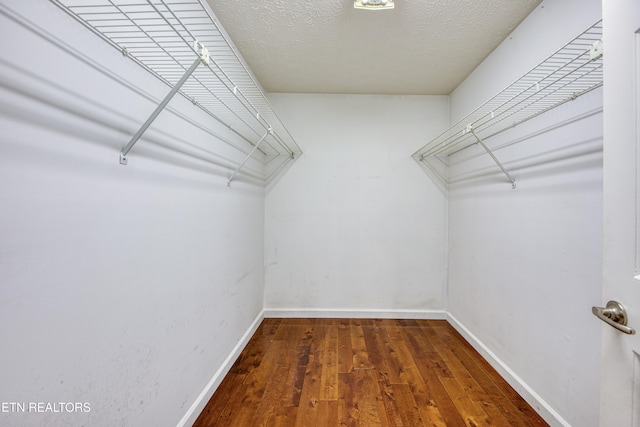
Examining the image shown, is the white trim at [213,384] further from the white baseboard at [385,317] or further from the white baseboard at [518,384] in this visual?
the white baseboard at [518,384]

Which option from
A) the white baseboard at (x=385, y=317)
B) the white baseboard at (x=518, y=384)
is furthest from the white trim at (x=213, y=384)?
the white baseboard at (x=518, y=384)

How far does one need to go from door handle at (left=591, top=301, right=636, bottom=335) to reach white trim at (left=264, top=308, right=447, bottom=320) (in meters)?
1.97

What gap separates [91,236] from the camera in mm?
731

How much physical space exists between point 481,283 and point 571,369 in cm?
78

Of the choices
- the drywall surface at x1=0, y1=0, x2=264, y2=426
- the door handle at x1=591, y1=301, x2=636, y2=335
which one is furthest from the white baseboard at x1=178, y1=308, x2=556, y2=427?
the door handle at x1=591, y1=301, x2=636, y2=335

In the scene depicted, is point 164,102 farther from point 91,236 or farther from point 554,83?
point 554,83

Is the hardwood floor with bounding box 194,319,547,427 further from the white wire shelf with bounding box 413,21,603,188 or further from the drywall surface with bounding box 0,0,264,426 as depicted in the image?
the white wire shelf with bounding box 413,21,603,188

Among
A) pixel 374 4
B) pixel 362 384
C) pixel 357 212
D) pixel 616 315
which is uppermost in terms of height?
pixel 374 4

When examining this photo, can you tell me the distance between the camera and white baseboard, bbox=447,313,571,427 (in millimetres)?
1261

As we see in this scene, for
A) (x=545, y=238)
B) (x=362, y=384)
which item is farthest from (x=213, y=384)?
(x=545, y=238)

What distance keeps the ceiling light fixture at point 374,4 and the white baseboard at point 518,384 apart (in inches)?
91.0

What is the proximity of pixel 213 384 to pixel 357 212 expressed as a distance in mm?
1794

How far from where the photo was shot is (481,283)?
1939 millimetres

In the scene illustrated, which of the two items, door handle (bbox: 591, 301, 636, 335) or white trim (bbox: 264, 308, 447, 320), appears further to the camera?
white trim (bbox: 264, 308, 447, 320)
